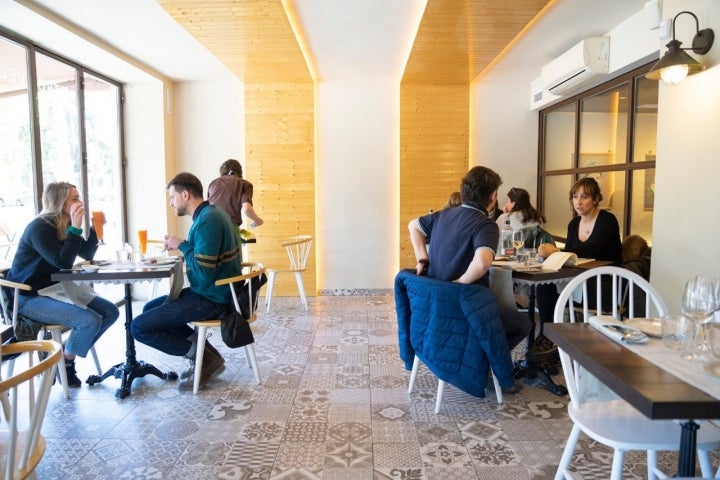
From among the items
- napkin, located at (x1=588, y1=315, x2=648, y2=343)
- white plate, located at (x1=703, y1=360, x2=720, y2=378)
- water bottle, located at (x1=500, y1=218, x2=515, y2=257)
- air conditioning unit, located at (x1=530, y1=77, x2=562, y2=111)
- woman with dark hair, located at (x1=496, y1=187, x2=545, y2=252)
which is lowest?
white plate, located at (x1=703, y1=360, x2=720, y2=378)

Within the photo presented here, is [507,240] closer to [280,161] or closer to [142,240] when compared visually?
[142,240]

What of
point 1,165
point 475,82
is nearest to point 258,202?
point 1,165

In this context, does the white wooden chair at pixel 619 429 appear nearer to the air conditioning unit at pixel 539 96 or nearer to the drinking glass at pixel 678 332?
the drinking glass at pixel 678 332

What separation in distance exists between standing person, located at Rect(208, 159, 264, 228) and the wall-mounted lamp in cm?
351

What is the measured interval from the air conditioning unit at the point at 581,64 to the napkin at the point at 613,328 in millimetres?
3127

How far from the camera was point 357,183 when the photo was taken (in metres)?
5.86

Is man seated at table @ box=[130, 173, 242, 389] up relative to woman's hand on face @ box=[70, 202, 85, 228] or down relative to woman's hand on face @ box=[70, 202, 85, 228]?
down

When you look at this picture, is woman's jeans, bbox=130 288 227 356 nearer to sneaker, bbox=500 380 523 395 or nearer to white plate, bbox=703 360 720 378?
sneaker, bbox=500 380 523 395

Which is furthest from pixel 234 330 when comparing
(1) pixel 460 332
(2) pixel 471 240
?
(2) pixel 471 240

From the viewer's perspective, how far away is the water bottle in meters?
3.29

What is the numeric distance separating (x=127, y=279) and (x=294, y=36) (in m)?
2.51

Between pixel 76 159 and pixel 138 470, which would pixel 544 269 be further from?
pixel 76 159

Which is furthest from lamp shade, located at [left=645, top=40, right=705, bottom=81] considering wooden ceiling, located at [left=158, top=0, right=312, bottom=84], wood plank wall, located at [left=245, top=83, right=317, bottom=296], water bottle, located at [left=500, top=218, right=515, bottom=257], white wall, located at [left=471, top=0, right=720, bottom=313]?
wood plank wall, located at [left=245, top=83, right=317, bottom=296]

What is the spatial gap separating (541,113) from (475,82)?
88 cm
